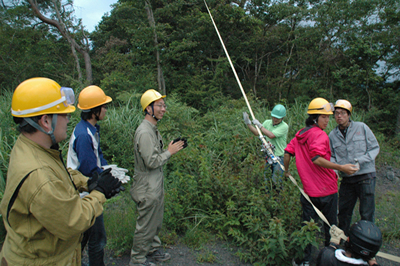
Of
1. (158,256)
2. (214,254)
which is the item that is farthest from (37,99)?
(214,254)

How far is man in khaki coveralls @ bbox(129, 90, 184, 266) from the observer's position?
2.79 metres

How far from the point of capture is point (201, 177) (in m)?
4.00

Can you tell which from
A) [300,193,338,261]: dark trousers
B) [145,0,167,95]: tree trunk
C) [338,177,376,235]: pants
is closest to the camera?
[300,193,338,261]: dark trousers

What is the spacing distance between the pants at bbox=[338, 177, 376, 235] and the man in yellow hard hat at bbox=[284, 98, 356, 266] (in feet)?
1.70

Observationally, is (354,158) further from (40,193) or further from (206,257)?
(40,193)

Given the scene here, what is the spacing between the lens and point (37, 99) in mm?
1560

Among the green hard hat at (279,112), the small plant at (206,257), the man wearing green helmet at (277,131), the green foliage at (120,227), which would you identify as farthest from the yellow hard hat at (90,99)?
the green hard hat at (279,112)

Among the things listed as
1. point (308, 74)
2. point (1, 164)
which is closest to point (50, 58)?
point (1, 164)

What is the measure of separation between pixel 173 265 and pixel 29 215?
2155 mm

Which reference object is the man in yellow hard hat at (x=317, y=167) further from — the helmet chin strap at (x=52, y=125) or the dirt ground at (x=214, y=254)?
the helmet chin strap at (x=52, y=125)

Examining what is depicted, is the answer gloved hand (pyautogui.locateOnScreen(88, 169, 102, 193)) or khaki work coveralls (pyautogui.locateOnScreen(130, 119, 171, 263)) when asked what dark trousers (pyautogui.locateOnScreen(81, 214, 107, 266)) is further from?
gloved hand (pyautogui.locateOnScreen(88, 169, 102, 193))

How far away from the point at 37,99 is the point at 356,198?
13.1 feet

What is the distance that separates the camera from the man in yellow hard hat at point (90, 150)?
251 centimetres

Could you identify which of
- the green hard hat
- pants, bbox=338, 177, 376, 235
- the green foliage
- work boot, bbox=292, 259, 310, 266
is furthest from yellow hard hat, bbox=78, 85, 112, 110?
pants, bbox=338, 177, 376, 235
